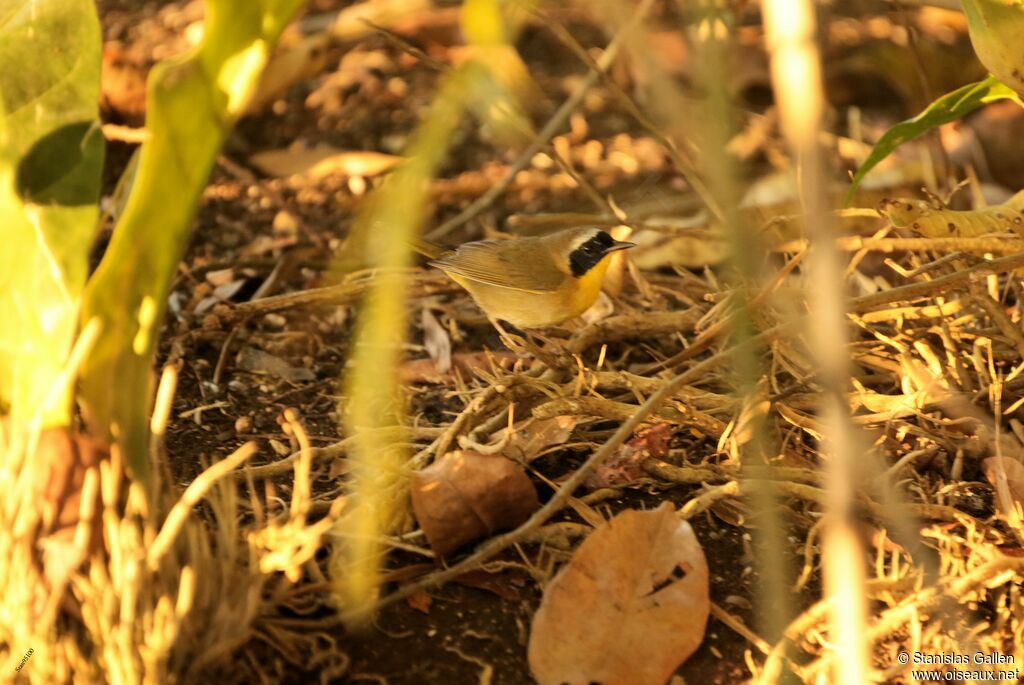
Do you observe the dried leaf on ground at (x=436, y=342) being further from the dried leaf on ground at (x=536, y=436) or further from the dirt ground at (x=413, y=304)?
the dried leaf on ground at (x=536, y=436)

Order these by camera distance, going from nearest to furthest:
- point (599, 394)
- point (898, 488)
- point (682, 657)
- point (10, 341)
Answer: point (10, 341), point (682, 657), point (898, 488), point (599, 394)

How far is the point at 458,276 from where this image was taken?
10.4 ft

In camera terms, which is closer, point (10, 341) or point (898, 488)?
point (10, 341)

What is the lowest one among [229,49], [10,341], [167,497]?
[167,497]

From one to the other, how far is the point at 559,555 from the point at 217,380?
1.20 m

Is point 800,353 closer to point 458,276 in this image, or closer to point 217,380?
point 458,276

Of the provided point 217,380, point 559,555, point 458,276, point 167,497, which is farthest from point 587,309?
point 167,497

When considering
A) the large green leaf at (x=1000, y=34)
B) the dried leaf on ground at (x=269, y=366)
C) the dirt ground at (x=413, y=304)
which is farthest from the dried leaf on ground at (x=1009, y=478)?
the dried leaf on ground at (x=269, y=366)

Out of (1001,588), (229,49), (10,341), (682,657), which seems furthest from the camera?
(1001,588)

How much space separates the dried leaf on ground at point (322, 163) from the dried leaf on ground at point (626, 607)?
8.06 feet

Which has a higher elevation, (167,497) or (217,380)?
(167,497)

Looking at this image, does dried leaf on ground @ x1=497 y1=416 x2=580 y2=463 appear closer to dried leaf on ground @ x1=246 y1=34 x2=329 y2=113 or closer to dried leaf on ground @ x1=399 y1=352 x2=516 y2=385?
dried leaf on ground @ x1=399 y1=352 x2=516 y2=385

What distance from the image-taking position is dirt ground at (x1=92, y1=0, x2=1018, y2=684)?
196 centimetres

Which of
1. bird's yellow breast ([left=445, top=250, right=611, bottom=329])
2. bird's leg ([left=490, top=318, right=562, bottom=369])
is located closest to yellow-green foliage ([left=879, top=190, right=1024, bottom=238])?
bird's leg ([left=490, top=318, right=562, bottom=369])
